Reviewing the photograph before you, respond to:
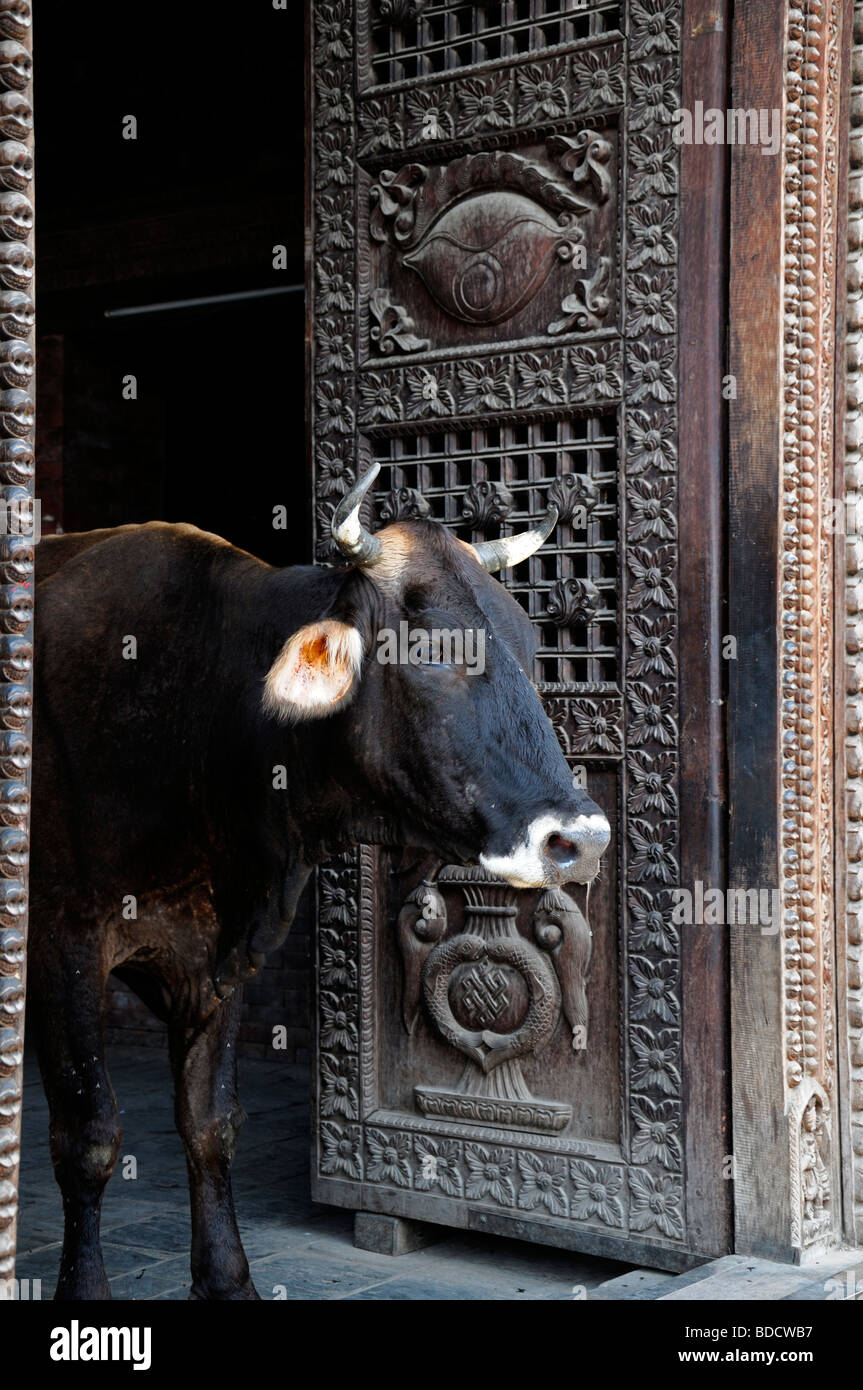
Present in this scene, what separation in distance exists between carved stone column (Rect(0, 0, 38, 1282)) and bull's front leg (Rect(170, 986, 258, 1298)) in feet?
5.87

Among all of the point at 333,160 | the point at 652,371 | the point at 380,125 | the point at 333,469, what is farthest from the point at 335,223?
the point at 652,371

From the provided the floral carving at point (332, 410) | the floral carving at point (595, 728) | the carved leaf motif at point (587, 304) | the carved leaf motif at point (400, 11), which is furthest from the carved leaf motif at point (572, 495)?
the carved leaf motif at point (400, 11)

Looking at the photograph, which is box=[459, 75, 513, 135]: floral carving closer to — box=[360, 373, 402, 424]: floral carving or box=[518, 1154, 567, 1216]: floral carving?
box=[360, 373, 402, 424]: floral carving

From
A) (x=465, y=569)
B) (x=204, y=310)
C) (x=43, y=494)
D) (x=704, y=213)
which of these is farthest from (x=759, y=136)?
(x=43, y=494)

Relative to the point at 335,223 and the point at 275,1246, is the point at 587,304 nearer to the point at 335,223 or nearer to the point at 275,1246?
the point at 335,223

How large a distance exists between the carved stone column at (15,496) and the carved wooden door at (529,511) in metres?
2.14

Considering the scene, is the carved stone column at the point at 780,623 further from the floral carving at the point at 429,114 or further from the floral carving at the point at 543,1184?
the floral carving at the point at 429,114

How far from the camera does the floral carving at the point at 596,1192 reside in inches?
159

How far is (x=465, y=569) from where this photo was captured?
133 inches

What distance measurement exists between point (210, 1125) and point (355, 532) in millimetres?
1606

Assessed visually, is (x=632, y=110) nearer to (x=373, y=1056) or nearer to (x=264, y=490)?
(x=373, y=1056)

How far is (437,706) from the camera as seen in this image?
10.6 ft

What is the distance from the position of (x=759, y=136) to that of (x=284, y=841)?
2079 mm

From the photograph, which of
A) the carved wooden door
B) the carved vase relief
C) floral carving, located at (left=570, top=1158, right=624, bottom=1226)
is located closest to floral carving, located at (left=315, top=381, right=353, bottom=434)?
the carved wooden door
